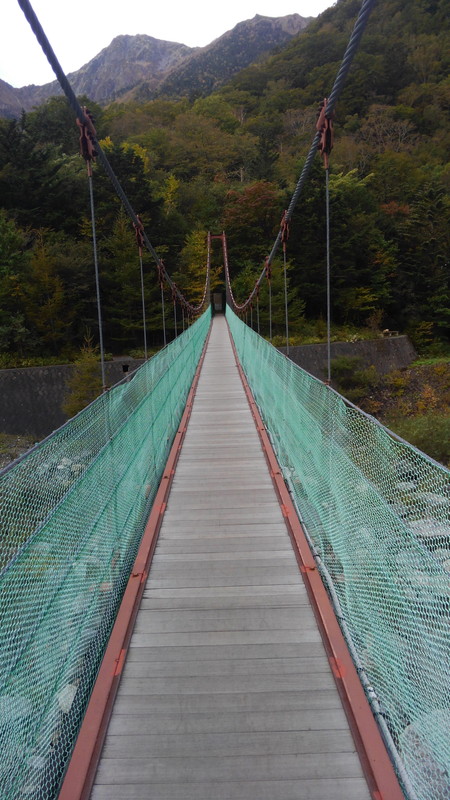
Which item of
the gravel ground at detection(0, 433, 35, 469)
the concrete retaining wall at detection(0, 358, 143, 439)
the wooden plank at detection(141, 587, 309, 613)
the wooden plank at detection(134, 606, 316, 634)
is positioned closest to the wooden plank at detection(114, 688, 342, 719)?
the wooden plank at detection(134, 606, 316, 634)

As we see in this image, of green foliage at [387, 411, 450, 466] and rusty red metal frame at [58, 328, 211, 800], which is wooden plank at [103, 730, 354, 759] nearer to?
rusty red metal frame at [58, 328, 211, 800]

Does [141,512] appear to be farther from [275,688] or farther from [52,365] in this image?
[52,365]

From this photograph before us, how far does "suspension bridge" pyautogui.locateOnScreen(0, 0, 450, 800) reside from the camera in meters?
1.30

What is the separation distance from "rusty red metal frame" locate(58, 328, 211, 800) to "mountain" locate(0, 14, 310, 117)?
6136cm

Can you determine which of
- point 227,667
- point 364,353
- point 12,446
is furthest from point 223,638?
point 364,353

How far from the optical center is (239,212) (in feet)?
73.1

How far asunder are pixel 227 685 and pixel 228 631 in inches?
10.2

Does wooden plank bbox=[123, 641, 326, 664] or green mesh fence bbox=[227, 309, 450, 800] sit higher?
green mesh fence bbox=[227, 309, 450, 800]

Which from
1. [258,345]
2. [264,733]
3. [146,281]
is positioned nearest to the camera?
[264,733]

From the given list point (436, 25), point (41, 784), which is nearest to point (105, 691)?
point (41, 784)

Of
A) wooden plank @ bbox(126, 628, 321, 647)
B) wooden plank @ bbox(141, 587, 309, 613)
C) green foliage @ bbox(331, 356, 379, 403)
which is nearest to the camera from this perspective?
wooden plank @ bbox(126, 628, 321, 647)

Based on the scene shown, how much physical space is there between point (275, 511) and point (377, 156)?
28.0 m

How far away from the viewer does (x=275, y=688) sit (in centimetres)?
159

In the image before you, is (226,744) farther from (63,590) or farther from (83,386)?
(83,386)
